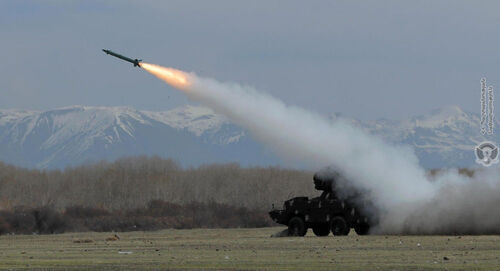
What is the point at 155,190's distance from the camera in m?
129

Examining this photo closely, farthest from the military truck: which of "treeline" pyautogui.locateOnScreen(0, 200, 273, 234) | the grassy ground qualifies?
"treeline" pyautogui.locateOnScreen(0, 200, 273, 234)

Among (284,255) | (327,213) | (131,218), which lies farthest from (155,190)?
(284,255)

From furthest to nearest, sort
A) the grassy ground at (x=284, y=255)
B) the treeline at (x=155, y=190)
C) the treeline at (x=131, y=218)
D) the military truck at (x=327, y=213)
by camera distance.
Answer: the treeline at (x=155, y=190), the treeline at (x=131, y=218), the military truck at (x=327, y=213), the grassy ground at (x=284, y=255)

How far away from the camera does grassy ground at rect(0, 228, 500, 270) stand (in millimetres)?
32281

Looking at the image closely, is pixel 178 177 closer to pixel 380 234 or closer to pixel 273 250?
pixel 380 234

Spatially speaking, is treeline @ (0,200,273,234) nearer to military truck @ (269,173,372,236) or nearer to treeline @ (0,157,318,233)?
treeline @ (0,157,318,233)

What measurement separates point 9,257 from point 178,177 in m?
97.2

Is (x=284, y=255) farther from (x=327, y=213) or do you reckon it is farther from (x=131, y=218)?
(x=131, y=218)

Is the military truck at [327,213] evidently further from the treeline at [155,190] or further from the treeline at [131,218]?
the treeline at [155,190]

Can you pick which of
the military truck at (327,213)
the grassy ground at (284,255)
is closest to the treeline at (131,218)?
the military truck at (327,213)

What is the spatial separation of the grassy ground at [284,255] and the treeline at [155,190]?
40727 millimetres

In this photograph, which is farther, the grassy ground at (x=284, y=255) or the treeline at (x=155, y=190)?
the treeline at (x=155, y=190)

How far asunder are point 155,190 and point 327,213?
252ft

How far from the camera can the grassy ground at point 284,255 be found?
3228 cm
